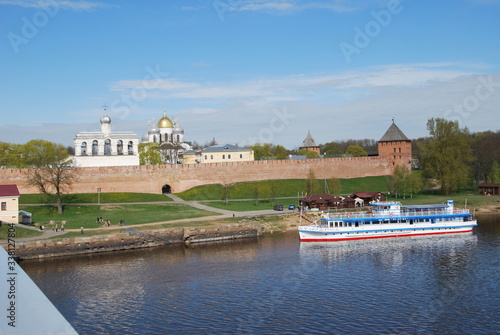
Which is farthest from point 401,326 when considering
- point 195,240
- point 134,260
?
point 195,240

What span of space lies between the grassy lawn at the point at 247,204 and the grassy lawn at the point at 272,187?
2.28 m

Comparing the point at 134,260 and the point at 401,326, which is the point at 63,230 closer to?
the point at 134,260

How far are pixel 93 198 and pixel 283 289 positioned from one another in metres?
33.6

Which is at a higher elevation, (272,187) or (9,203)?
(272,187)

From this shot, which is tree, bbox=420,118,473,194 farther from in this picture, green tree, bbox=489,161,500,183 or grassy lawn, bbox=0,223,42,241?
grassy lawn, bbox=0,223,42,241

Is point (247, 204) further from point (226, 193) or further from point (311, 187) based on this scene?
point (311, 187)

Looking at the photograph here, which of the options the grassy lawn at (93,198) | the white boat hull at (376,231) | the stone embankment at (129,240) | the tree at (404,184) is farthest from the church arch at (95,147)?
the tree at (404,184)

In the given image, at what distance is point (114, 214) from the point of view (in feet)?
155

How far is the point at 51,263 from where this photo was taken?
33.9 metres

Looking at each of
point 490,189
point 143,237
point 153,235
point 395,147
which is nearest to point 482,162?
point 395,147

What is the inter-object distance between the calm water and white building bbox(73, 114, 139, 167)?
28.1 meters

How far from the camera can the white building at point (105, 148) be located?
63.1 m

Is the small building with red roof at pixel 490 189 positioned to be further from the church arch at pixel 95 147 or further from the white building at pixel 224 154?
the church arch at pixel 95 147

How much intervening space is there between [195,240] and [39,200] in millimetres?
20071
